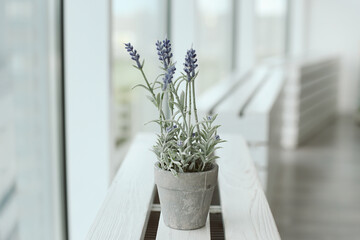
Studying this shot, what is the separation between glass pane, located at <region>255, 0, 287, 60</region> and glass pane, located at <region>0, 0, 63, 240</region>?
166 inches

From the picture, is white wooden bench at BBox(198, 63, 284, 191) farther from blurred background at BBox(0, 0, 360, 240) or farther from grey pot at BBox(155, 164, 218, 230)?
grey pot at BBox(155, 164, 218, 230)

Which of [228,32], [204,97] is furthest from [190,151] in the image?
[228,32]

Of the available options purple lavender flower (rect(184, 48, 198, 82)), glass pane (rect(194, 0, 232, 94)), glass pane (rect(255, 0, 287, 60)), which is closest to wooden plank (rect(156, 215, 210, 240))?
purple lavender flower (rect(184, 48, 198, 82))

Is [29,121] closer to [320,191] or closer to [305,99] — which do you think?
[320,191]

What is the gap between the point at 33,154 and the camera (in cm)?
182

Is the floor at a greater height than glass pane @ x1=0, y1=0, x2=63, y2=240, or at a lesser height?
lesser

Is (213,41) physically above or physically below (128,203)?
above

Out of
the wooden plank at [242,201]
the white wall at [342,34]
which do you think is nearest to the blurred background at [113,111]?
the wooden plank at [242,201]

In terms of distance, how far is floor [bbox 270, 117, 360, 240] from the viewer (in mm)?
2984

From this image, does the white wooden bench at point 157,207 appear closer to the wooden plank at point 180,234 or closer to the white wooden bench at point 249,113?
the wooden plank at point 180,234

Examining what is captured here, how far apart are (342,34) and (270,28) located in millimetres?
1165

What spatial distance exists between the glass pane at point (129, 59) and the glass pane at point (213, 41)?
59 centimetres

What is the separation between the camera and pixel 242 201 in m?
1.30

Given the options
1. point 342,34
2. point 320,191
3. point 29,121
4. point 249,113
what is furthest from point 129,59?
point 342,34
